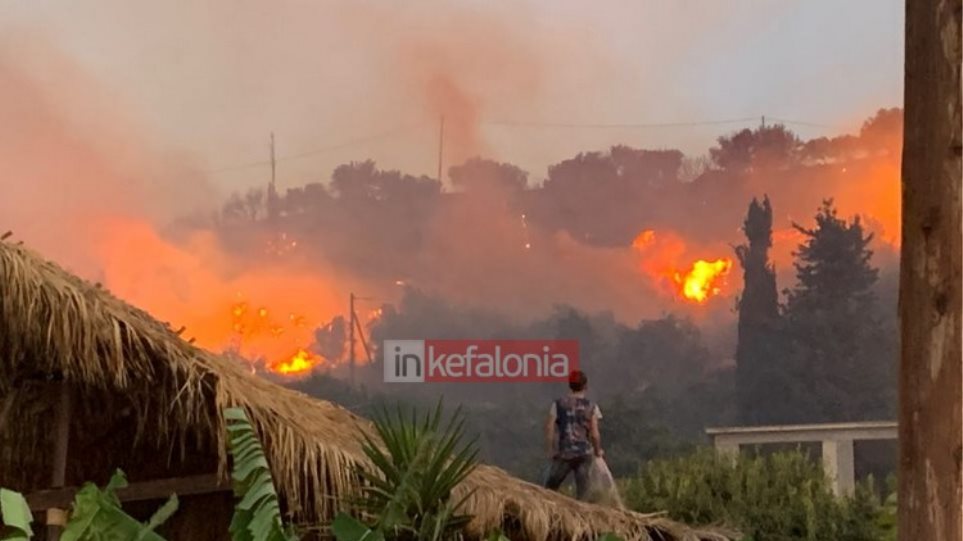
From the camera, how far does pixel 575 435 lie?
1004cm

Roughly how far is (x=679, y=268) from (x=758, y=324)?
1613mm

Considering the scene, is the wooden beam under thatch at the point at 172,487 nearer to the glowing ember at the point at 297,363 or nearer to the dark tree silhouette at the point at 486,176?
the glowing ember at the point at 297,363

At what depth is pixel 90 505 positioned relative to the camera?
5867mm

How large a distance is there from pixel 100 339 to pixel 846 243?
17585mm

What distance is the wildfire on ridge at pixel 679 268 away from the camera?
22406mm

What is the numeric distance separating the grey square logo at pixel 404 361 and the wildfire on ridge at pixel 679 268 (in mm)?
→ 4270

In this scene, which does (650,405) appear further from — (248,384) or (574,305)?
(248,384)

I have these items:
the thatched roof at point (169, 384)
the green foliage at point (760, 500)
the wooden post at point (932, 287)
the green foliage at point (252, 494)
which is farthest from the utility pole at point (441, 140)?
the wooden post at point (932, 287)

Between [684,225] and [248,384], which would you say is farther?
[684,225]

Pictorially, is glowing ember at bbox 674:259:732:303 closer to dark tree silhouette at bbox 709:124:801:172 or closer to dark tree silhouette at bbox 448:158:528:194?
dark tree silhouette at bbox 709:124:801:172

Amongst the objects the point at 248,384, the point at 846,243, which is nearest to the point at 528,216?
the point at 846,243

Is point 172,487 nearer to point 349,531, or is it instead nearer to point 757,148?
point 349,531

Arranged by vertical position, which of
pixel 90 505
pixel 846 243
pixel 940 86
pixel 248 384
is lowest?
pixel 90 505

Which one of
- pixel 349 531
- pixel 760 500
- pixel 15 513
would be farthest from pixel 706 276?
pixel 15 513
